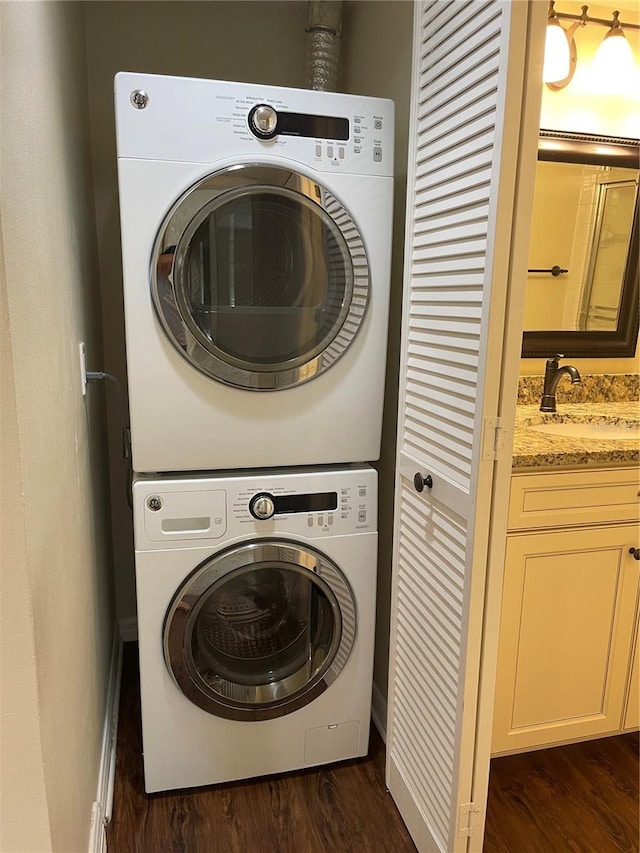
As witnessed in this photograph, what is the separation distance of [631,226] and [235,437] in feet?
5.09

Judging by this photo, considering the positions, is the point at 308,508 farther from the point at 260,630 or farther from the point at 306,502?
the point at 260,630

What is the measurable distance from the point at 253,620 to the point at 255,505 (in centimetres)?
36

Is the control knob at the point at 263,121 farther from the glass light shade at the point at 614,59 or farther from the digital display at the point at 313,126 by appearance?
the glass light shade at the point at 614,59

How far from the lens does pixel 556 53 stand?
2012mm

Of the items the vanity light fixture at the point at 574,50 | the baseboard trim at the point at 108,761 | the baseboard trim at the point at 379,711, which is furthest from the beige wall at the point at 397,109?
the baseboard trim at the point at 108,761

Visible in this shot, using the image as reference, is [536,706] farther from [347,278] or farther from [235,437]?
[347,278]

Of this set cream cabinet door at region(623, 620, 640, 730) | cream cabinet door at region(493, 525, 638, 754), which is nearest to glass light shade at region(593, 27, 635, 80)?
cream cabinet door at region(493, 525, 638, 754)

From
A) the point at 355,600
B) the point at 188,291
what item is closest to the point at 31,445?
the point at 188,291

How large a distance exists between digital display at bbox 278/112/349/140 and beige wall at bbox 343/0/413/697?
11.1 inches

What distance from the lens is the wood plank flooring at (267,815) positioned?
161cm

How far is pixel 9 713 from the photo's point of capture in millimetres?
872

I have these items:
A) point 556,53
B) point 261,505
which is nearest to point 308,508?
point 261,505

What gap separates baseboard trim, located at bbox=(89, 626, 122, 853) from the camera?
144cm

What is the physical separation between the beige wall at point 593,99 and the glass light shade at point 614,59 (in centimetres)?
2
